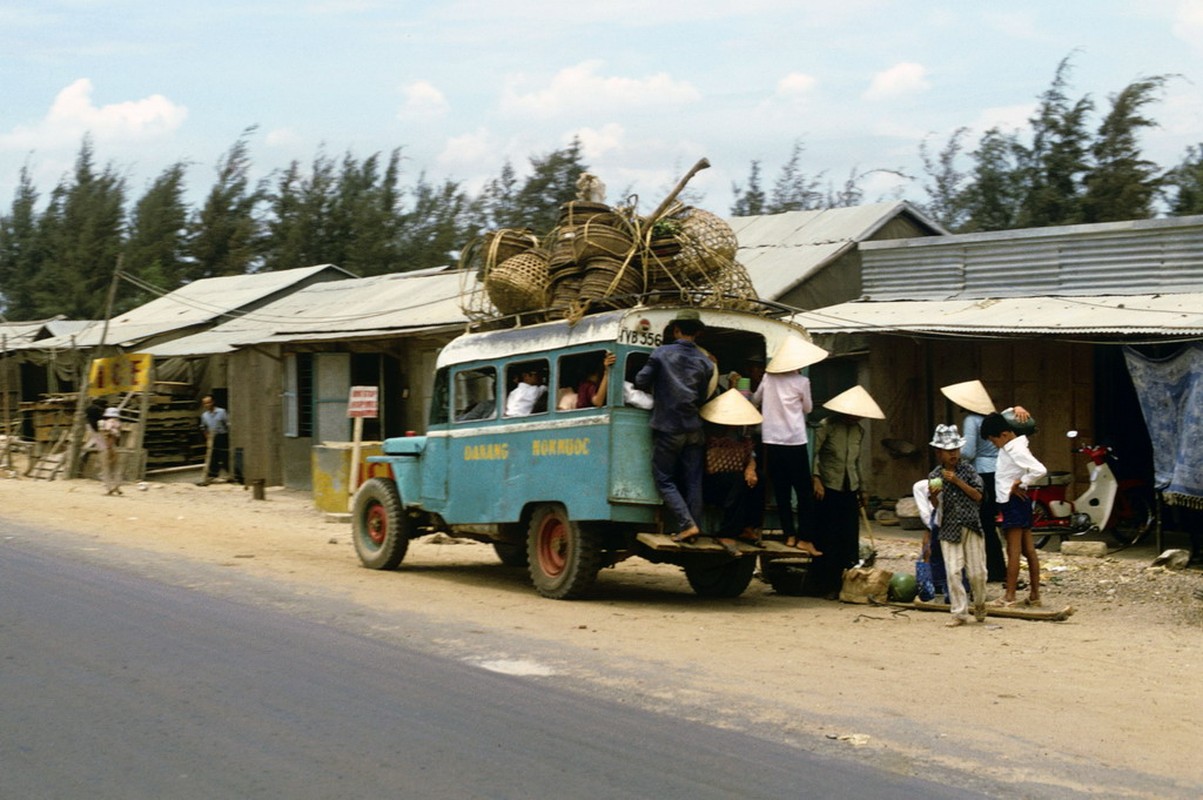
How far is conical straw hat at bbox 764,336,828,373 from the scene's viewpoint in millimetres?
10570

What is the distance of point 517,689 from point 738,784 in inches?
81.9

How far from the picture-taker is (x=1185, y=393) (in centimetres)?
1320

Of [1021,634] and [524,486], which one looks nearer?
[1021,634]

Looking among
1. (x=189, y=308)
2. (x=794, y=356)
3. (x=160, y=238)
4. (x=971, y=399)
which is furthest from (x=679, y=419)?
(x=160, y=238)

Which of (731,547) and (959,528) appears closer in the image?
(959,528)

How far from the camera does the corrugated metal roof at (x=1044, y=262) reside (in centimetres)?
1548

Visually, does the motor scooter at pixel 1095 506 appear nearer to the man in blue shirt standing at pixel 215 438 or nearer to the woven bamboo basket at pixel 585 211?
the woven bamboo basket at pixel 585 211

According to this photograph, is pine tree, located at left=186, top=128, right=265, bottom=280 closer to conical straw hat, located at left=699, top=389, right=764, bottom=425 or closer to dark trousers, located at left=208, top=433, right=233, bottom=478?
dark trousers, located at left=208, top=433, right=233, bottom=478

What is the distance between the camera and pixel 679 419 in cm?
1010

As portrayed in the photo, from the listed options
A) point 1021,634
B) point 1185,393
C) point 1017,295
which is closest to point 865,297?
point 1017,295

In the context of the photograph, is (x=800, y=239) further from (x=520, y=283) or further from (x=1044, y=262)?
(x=520, y=283)

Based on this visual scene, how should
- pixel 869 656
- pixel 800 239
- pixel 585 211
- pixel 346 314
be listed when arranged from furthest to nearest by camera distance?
pixel 346 314, pixel 800 239, pixel 585 211, pixel 869 656

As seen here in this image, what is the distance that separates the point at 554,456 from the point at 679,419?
1261 millimetres

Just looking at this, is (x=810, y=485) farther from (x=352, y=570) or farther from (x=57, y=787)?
(x=57, y=787)
